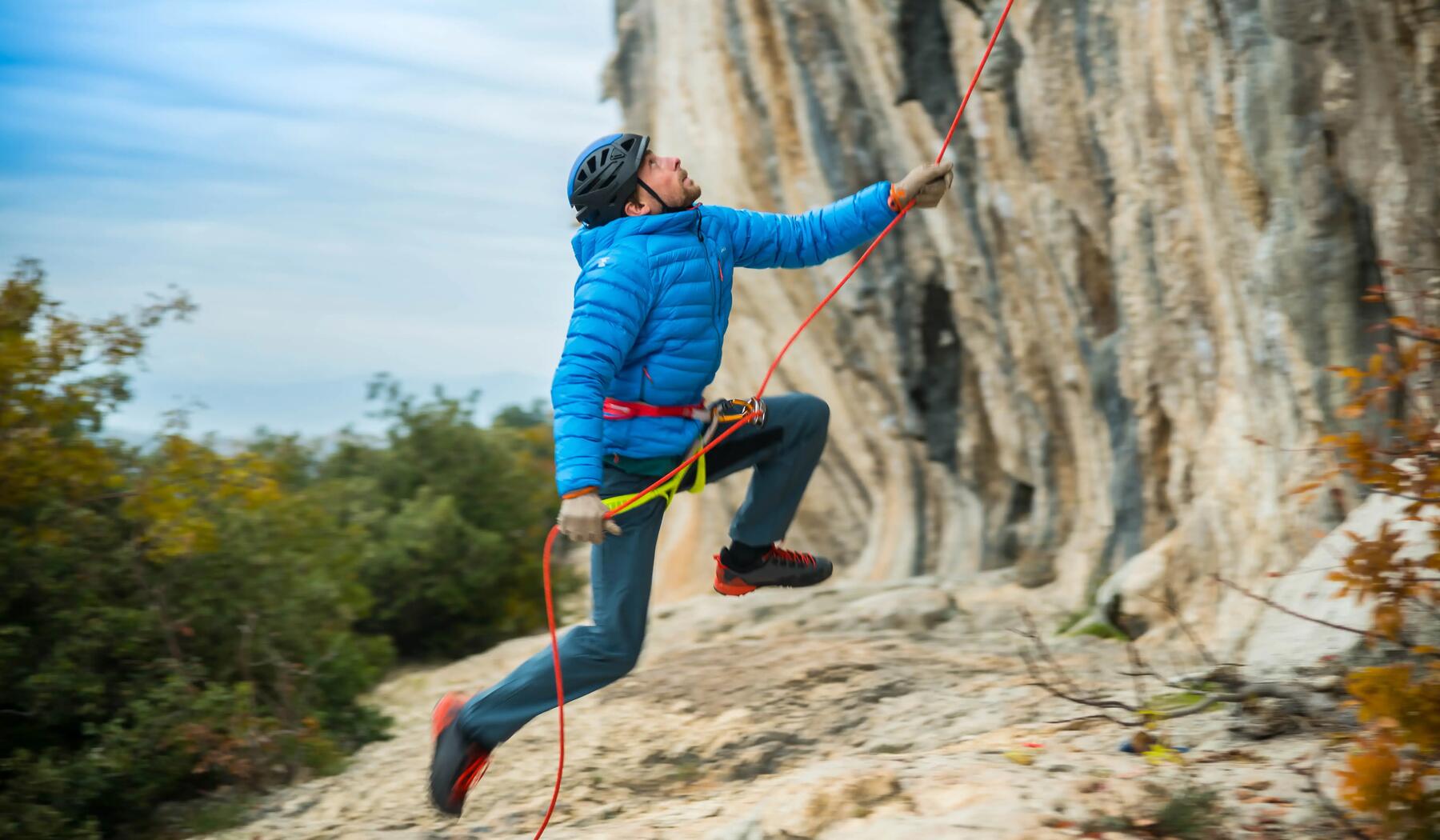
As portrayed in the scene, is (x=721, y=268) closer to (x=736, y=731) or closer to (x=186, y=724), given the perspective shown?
(x=736, y=731)

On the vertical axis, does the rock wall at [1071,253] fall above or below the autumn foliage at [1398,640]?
above

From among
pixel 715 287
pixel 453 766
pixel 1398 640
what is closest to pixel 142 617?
pixel 453 766

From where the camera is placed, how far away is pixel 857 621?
8797mm

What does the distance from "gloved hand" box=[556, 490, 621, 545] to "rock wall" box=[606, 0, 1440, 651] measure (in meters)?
2.83

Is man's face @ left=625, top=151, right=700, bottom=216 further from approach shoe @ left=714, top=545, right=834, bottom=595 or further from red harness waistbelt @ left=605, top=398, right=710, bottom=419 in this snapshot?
approach shoe @ left=714, top=545, right=834, bottom=595

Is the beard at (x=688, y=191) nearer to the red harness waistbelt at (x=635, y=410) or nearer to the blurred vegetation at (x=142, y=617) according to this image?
the red harness waistbelt at (x=635, y=410)

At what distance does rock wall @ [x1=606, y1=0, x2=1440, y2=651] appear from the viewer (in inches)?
237

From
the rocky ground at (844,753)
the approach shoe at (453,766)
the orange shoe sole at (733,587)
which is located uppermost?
the orange shoe sole at (733,587)

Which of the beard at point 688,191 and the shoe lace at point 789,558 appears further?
the shoe lace at point 789,558

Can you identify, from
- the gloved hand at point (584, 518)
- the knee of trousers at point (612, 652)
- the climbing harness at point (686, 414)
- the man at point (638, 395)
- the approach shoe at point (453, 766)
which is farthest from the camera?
the approach shoe at point (453, 766)

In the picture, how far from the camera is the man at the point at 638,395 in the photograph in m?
4.04

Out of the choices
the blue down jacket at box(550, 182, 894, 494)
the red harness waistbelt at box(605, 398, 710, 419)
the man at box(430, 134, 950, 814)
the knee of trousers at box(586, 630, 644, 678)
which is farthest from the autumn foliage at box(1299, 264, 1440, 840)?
the knee of trousers at box(586, 630, 644, 678)

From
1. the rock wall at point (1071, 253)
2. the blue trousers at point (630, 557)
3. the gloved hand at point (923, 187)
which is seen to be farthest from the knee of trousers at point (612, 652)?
the rock wall at point (1071, 253)

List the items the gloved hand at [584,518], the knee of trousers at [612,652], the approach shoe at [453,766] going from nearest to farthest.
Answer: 1. the gloved hand at [584,518]
2. the knee of trousers at [612,652]
3. the approach shoe at [453,766]
